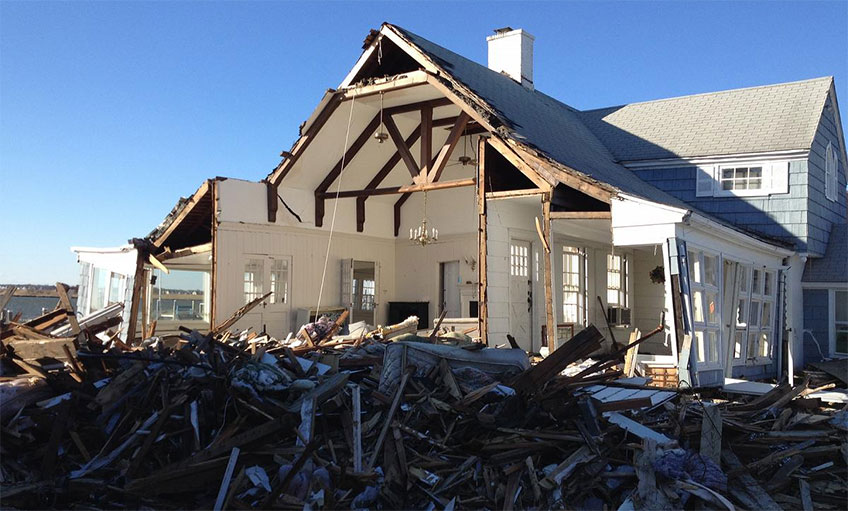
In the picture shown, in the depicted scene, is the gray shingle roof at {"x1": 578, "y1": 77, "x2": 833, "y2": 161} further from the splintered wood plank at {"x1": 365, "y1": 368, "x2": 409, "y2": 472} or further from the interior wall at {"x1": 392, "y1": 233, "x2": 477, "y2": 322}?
the splintered wood plank at {"x1": 365, "y1": 368, "x2": 409, "y2": 472}

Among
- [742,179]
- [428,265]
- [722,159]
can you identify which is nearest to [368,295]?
[428,265]

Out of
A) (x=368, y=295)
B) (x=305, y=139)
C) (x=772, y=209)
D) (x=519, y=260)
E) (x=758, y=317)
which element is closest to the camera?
(x=758, y=317)

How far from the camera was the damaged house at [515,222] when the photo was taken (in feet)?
40.4

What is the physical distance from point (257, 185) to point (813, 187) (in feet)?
37.8

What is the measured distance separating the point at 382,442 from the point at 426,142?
27.7 ft

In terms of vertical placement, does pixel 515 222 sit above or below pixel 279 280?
above

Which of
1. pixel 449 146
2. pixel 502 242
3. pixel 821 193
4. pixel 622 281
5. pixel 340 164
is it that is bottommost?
pixel 622 281

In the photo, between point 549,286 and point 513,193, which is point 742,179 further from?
point 549,286

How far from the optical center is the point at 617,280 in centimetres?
1619

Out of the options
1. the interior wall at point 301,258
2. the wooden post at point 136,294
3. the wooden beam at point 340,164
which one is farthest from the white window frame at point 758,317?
the wooden post at point 136,294

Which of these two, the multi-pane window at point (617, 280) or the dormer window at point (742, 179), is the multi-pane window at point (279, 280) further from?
the dormer window at point (742, 179)

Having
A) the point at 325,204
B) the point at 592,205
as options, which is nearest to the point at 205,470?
the point at 592,205

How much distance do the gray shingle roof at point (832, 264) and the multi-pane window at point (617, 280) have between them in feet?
12.1

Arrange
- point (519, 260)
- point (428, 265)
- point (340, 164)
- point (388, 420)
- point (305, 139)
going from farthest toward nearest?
point (428, 265), point (340, 164), point (305, 139), point (519, 260), point (388, 420)
